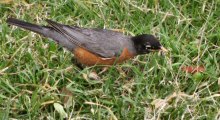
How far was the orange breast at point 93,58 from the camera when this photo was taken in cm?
499

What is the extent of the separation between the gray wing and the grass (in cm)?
19

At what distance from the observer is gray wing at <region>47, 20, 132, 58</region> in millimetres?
5016

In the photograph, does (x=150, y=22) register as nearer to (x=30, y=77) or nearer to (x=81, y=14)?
(x=81, y=14)

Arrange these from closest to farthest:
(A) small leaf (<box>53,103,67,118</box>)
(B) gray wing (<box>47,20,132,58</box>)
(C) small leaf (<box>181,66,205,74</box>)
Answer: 1. (A) small leaf (<box>53,103,67,118</box>)
2. (C) small leaf (<box>181,66,205,74</box>)
3. (B) gray wing (<box>47,20,132,58</box>)

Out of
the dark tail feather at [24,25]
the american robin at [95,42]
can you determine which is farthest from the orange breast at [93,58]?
the dark tail feather at [24,25]

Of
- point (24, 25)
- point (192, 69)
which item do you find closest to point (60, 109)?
point (24, 25)

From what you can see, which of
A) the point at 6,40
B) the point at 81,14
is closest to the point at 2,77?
the point at 6,40

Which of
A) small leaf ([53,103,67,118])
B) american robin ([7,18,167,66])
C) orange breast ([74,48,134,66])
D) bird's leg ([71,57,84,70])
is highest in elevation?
american robin ([7,18,167,66])

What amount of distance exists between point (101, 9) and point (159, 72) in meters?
1.27

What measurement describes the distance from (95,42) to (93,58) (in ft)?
0.57

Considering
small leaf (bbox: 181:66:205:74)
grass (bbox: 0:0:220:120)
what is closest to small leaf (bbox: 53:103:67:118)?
grass (bbox: 0:0:220:120)

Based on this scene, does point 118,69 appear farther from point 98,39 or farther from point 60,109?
point 60,109

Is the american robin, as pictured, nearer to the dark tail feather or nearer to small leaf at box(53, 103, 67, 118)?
the dark tail feather

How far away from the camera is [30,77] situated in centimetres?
468
